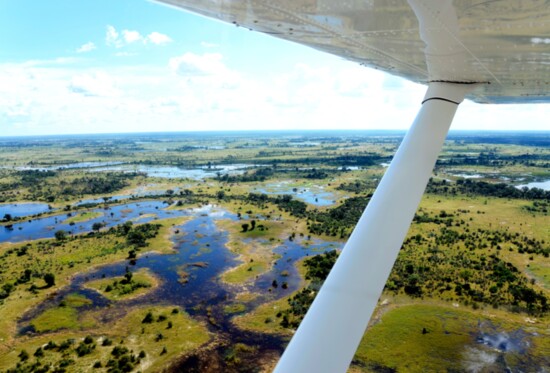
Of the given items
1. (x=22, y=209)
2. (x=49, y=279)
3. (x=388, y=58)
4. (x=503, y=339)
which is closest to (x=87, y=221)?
(x=22, y=209)

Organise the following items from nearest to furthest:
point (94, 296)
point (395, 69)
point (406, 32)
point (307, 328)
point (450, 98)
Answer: point (307, 328) < point (406, 32) < point (450, 98) < point (395, 69) < point (94, 296)

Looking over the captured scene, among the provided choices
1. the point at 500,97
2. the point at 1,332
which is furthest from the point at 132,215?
the point at 500,97

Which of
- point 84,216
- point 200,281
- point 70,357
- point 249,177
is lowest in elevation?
point 70,357

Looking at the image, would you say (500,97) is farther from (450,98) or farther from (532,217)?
(532,217)

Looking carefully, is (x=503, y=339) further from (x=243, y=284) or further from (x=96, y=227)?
(x=96, y=227)

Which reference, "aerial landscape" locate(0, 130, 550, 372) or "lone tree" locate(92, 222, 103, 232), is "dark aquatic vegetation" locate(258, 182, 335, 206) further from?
"lone tree" locate(92, 222, 103, 232)

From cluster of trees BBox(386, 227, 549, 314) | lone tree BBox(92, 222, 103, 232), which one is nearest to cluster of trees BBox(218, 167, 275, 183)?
lone tree BBox(92, 222, 103, 232)
